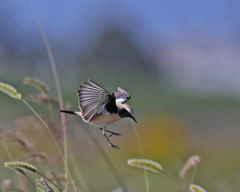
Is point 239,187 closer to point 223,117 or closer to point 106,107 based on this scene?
point 106,107

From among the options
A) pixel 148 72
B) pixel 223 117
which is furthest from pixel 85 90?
pixel 148 72

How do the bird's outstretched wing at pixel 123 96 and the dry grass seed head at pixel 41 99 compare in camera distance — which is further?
the dry grass seed head at pixel 41 99

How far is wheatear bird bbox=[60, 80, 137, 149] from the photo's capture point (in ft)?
3.46

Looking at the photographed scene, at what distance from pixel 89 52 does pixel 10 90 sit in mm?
12894

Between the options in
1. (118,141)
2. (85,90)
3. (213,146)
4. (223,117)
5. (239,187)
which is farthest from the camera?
(223,117)

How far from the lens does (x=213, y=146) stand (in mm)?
6766

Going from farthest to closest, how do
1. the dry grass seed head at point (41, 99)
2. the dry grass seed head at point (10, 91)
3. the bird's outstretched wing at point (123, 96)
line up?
1. the dry grass seed head at point (41, 99)
2. the bird's outstretched wing at point (123, 96)
3. the dry grass seed head at point (10, 91)

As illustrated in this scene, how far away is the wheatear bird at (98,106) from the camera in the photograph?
1054mm

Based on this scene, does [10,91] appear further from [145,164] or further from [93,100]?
[145,164]

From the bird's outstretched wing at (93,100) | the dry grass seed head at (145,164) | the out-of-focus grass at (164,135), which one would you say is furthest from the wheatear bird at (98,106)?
the out-of-focus grass at (164,135)

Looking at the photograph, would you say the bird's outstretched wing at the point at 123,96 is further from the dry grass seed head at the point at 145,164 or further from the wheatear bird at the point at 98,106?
the dry grass seed head at the point at 145,164

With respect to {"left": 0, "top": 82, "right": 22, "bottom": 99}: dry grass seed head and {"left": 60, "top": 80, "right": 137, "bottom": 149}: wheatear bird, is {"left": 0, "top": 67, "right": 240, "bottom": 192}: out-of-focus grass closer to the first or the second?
{"left": 60, "top": 80, "right": 137, "bottom": 149}: wheatear bird

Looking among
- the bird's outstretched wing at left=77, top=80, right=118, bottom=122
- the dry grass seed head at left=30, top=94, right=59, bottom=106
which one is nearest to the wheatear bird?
the bird's outstretched wing at left=77, top=80, right=118, bottom=122

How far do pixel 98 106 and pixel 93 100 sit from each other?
44 mm
